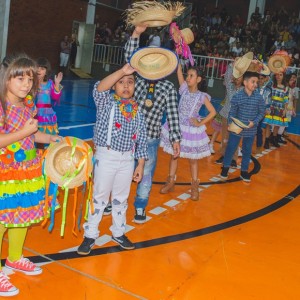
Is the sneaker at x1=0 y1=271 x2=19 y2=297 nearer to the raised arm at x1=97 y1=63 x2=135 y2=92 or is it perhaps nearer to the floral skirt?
the raised arm at x1=97 y1=63 x2=135 y2=92

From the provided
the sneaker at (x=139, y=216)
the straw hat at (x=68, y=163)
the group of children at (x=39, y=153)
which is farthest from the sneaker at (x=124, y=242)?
the straw hat at (x=68, y=163)

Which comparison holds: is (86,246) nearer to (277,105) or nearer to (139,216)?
(139,216)

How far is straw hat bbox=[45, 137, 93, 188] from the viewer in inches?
115

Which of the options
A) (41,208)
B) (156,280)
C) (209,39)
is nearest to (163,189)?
(156,280)

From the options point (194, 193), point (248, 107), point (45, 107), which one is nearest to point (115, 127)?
point (194, 193)

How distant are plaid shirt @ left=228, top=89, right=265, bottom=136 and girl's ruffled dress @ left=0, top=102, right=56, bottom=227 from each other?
12.3ft

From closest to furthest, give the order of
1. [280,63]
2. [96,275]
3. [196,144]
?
[96,275]
[196,144]
[280,63]

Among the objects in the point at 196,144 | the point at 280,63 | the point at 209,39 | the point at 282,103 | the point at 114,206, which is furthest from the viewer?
the point at 209,39

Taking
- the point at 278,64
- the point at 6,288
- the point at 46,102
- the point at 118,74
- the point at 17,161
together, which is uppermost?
the point at 278,64

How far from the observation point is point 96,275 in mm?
3180

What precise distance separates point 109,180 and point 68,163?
1.82 feet

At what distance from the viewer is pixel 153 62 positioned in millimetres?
3350

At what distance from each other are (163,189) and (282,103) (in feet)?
14.2

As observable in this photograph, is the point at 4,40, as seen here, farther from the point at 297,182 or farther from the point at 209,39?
the point at 297,182
